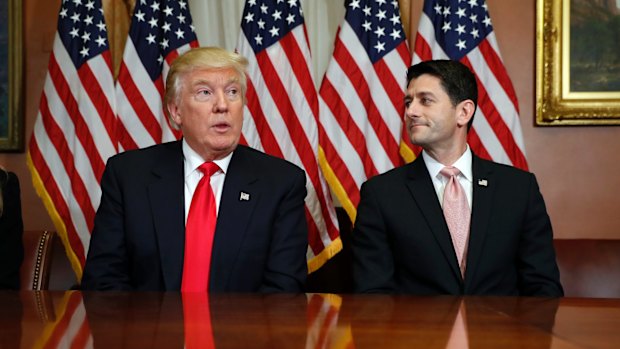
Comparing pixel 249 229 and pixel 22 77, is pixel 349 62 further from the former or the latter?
pixel 22 77

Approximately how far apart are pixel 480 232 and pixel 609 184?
68.5 inches

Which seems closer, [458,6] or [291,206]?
[291,206]

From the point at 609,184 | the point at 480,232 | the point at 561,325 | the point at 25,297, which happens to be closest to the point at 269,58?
the point at 480,232

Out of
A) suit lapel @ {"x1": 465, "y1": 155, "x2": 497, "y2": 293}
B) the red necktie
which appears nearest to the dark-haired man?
suit lapel @ {"x1": 465, "y1": 155, "x2": 497, "y2": 293}

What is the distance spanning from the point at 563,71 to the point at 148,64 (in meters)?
2.25

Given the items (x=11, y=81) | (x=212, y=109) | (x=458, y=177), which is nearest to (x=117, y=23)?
(x=11, y=81)

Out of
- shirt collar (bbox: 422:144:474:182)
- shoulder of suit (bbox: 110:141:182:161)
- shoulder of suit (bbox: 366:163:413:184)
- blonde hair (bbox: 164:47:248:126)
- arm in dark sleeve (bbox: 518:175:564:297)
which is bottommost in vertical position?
arm in dark sleeve (bbox: 518:175:564:297)

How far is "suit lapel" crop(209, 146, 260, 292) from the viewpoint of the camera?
2.84 m

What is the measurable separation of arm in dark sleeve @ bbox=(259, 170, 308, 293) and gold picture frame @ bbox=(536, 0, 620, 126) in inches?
76.4

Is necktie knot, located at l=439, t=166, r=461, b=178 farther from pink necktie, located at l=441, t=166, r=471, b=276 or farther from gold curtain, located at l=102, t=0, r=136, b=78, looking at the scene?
gold curtain, located at l=102, t=0, r=136, b=78

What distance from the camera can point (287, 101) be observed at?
4141 mm

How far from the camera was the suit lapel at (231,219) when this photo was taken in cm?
284

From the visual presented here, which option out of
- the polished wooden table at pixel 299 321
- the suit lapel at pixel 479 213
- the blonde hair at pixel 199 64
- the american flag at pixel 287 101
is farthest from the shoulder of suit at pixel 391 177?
the polished wooden table at pixel 299 321

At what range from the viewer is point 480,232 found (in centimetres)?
302
